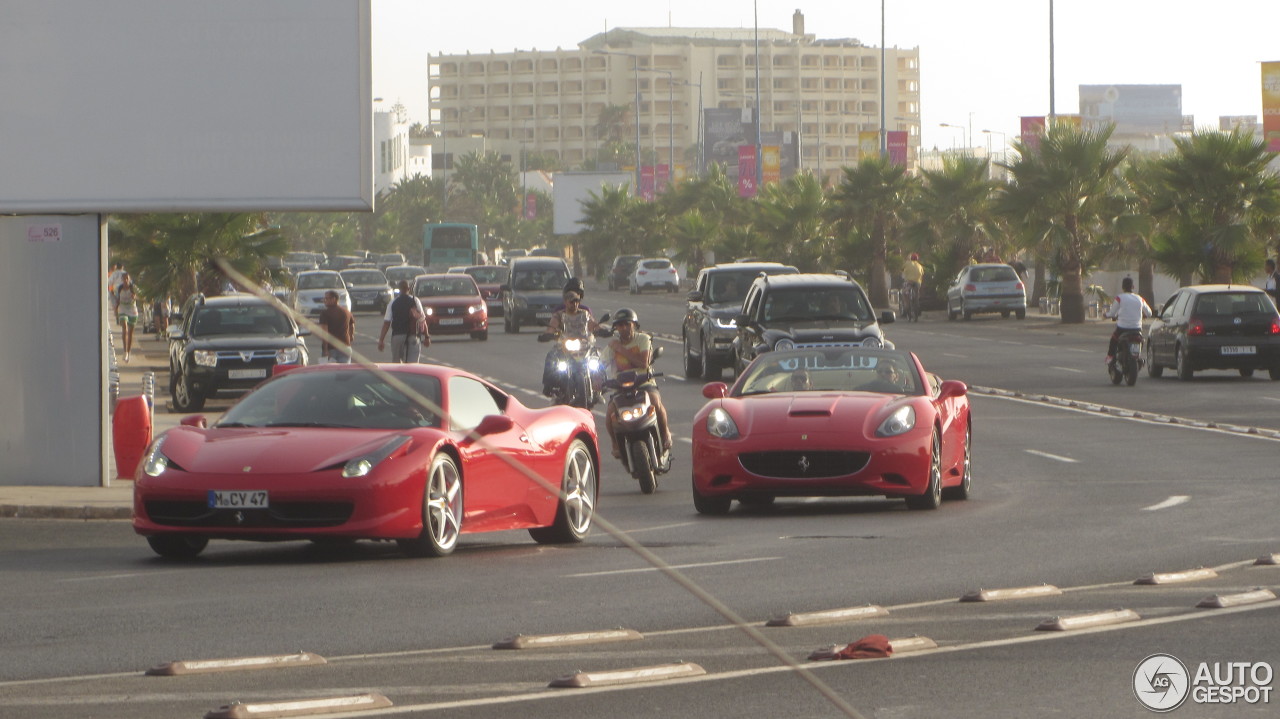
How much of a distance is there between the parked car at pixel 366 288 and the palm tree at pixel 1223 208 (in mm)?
26865

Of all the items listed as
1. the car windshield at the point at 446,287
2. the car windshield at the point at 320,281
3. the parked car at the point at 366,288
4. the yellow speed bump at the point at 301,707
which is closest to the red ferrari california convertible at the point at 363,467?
the yellow speed bump at the point at 301,707

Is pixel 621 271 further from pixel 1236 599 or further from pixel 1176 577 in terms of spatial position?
pixel 1236 599

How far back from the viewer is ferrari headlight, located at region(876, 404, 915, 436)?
15141 millimetres

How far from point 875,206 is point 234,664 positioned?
6151 centimetres

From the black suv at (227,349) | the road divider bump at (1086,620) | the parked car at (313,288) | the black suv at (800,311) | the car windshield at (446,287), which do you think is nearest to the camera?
the road divider bump at (1086,620)

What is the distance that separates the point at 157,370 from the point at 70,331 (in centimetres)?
2211

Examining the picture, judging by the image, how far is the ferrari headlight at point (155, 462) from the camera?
A: 12.1 meters

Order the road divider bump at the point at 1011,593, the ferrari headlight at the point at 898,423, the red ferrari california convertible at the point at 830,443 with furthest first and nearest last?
the ferrari headlight at the point at 898,423, the red ferrari california convertible at the point at 830,443, the road divider bump at the point at 1011,593

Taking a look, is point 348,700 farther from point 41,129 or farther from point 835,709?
point 41,129

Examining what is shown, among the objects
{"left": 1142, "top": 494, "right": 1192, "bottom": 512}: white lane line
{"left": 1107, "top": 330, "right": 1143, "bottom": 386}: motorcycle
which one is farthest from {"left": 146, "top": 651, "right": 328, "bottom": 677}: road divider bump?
{"left": 1107, "top": 330, "right": 1143, "bottom": 386}: motorcycle

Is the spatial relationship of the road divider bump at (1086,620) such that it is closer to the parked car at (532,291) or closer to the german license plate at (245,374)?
the german license plate at (245,374)

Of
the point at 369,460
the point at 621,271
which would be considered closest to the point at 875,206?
the point at 621,271

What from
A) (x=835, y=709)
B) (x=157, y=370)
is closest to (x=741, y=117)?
(x=157, y=370)

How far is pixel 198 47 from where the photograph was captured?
58.7 feet
